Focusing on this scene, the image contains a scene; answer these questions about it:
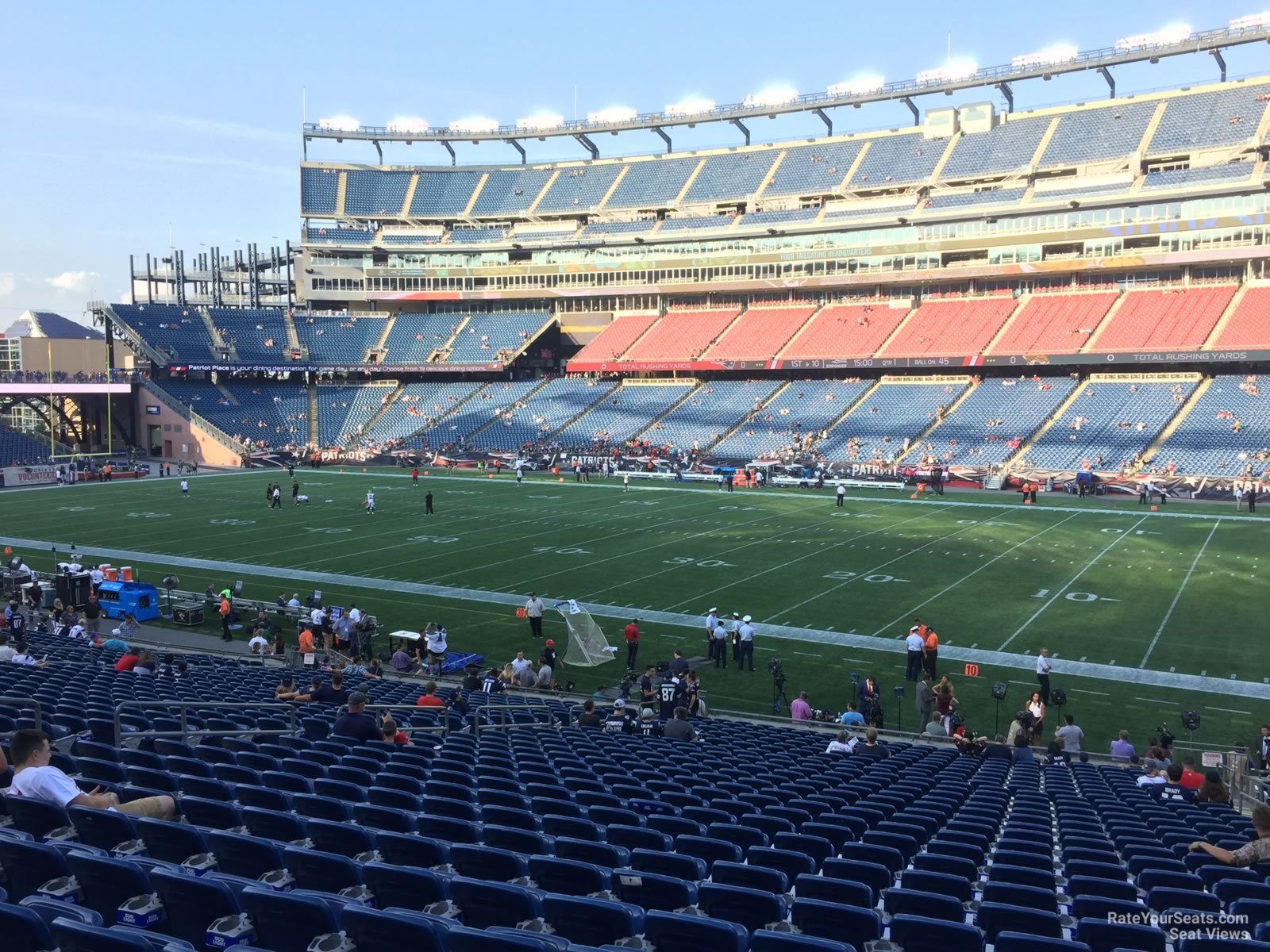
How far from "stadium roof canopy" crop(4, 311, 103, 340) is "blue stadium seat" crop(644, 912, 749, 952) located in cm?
8514

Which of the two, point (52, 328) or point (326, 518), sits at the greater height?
point (52, 328)

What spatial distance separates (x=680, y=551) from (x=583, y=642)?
12.4 m

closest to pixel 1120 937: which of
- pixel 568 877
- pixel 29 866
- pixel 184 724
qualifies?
pixel 568 877

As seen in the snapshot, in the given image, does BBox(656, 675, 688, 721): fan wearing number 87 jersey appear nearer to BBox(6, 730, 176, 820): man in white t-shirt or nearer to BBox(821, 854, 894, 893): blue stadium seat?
BBox(821, 854, 894, 893): blue stadium seat

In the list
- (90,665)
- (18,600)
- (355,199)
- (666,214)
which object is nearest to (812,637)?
(90,665)

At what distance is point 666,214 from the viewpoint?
87688mm

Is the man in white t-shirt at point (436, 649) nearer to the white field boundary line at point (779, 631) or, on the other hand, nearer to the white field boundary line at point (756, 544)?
the white field boundary line at point (779, 631)

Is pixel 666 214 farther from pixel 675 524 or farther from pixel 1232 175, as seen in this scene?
pixel 675 524

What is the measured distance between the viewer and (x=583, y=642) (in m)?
22.3

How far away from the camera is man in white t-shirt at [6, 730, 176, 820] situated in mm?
5391

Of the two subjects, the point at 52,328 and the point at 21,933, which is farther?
the point at 52,328

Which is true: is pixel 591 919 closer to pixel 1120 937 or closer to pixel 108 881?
pixel 108 881

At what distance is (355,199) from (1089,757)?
303 feet

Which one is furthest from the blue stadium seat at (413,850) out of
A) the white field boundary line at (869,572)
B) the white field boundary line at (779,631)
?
the white field boundary line at (869,572)
